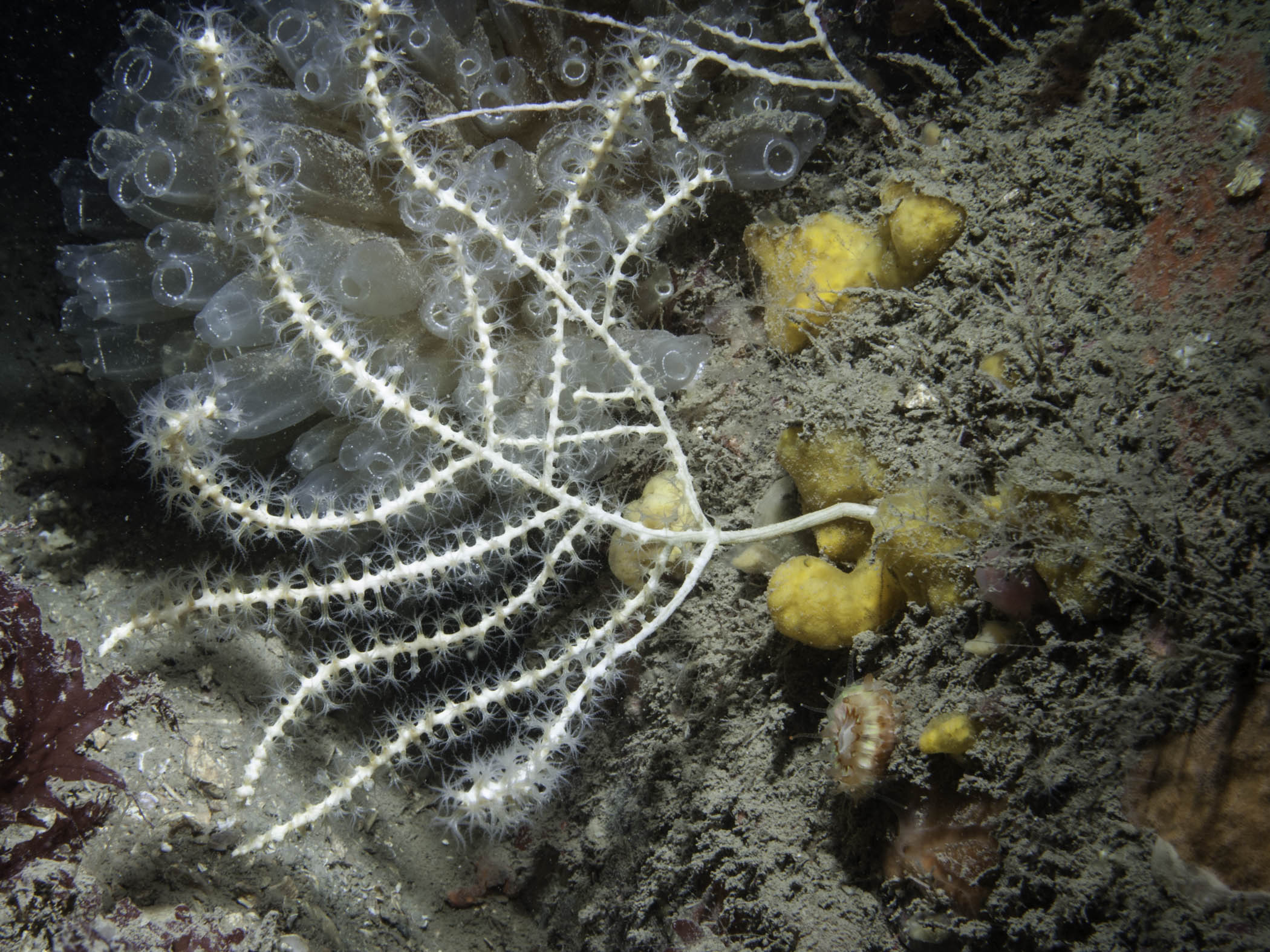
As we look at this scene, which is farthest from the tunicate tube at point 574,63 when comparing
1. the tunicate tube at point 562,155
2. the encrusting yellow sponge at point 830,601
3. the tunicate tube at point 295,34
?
the encrusting yellow sponge at point 830,601

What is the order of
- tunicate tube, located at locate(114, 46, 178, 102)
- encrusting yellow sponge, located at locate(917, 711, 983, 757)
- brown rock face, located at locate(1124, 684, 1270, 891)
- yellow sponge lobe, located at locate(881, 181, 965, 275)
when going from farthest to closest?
tunicate tube, located at locate(114, 46, 178, 102), yellow sponge lobe, located at locate(881, 181, 965, 275), encrusting yellow sponge, located at locate(917, 711, 983, 757), brown rock face, located at locate(1124, 684, 1270, 891)

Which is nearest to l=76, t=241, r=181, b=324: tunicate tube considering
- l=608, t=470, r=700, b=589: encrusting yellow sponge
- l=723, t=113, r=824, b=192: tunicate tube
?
l=608, t=470, r=700, b=589: encrusting yellow sponge

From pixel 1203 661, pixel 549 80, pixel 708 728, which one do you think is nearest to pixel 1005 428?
pixel 1203 661

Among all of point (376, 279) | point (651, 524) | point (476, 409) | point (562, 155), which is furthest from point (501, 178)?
point (651, 524)

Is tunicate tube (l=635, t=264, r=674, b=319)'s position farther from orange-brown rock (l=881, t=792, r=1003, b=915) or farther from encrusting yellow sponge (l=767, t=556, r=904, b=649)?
orange-brown rock (l=881, t=792, r=1003, b=915)

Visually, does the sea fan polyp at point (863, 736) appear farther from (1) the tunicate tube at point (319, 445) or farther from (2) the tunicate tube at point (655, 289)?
(1) the tunicate tube at point (319, 445)

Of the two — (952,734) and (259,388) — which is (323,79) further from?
(952,734)
